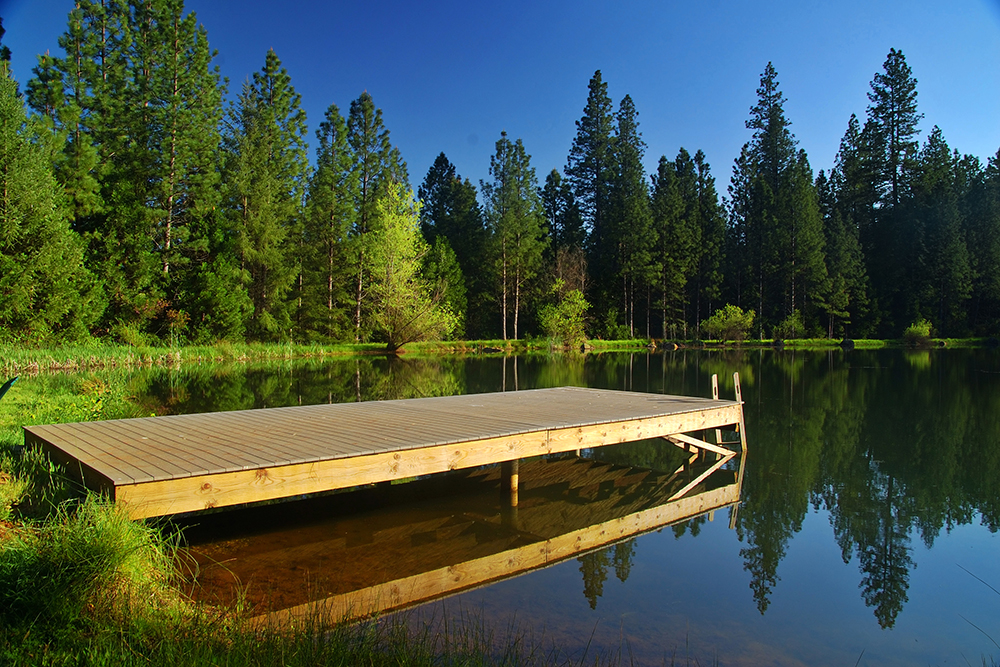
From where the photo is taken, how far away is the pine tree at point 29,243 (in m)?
19.6

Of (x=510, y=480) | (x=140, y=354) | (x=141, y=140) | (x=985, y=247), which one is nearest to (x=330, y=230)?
(x=141, y=140)

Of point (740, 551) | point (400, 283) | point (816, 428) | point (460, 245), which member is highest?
point (460, 245)

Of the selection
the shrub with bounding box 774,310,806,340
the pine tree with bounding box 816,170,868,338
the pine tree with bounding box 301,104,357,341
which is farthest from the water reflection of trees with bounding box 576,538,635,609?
the pine tree with bounding box 816,170,868,338

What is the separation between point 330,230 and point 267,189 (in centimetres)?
484

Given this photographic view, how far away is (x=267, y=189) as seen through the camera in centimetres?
3288

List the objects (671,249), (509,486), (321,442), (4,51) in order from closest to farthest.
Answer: (321,442)
(509,486)
(4,51)
(671,249)

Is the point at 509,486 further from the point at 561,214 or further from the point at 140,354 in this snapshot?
the point at 561,214

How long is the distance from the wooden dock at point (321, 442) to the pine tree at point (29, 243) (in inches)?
663

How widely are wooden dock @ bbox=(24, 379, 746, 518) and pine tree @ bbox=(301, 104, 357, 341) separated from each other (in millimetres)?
28903

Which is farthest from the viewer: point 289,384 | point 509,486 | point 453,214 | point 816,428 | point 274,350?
point 453,214

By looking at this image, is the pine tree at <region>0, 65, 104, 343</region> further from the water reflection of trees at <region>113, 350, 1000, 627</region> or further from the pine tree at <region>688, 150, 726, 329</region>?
the pine tree at <region>688, 150, 726, 329</region>

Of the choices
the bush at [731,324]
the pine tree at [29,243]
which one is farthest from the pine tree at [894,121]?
the pine tree at [29,243]

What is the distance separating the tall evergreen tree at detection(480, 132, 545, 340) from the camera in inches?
1647

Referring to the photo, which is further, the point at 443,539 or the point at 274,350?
the point at 274,350
